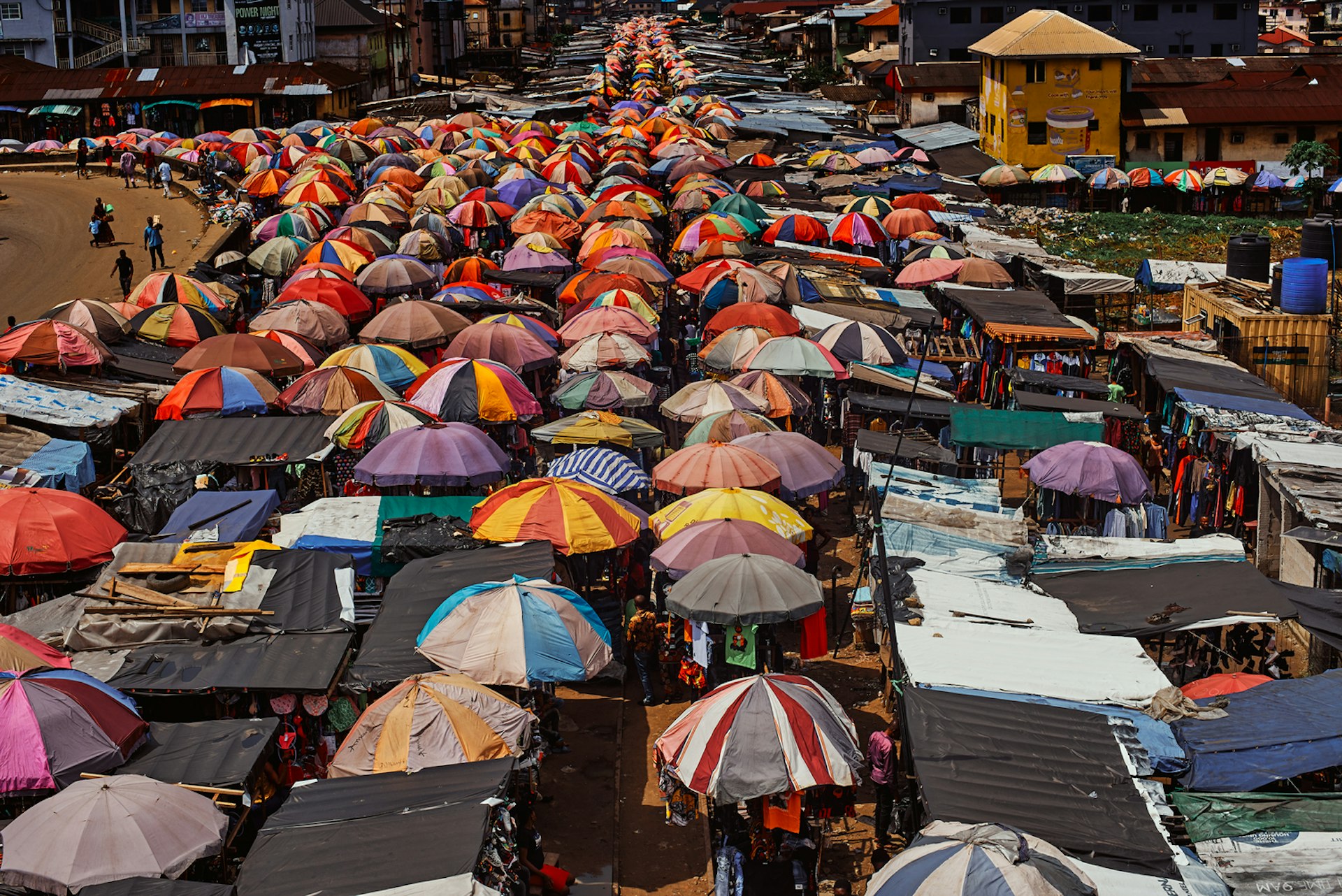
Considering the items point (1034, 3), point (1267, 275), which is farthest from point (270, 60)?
point (1267, 275)

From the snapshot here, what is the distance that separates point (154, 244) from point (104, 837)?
80.1 feet

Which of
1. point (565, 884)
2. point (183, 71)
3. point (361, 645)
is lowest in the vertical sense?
point (565, 884)

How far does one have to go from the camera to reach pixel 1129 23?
69.0 meters

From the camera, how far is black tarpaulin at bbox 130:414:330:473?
16.9 m

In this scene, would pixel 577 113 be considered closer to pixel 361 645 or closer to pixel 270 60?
pixel 270 60

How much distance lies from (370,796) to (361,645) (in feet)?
9.12

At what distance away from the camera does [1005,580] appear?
1353 centimetres

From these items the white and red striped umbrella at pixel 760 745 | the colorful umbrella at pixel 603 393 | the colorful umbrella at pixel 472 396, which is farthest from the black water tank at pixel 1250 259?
the white and red striped umbrella at pixel 760 745

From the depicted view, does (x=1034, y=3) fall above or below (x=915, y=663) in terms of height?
above

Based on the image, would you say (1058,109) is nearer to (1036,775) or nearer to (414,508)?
(414,508)

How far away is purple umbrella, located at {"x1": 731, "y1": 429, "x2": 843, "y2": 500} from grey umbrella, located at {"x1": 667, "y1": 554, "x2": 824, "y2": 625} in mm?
3224

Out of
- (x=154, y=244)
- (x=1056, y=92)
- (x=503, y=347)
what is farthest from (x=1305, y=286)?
(x=1056, y=92)

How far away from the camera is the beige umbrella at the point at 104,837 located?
896cm

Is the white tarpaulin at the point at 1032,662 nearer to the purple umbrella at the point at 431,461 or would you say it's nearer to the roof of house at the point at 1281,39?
the purple umbrella at the point at 431,461
